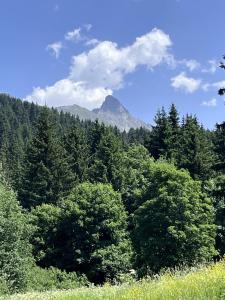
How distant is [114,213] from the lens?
49719 mm

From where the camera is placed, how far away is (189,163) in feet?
181

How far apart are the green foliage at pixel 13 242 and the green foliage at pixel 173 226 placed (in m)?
9.91

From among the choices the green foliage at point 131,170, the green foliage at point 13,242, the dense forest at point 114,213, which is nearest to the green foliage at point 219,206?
the dense forest at point 114,213

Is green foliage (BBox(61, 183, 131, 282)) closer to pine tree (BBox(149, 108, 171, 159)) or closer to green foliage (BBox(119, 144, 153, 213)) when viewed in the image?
green foliage (BBox(119, 144, 153, 213))

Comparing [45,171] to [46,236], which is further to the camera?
[45,171]

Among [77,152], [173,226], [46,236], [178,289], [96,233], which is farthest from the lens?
[77,152]

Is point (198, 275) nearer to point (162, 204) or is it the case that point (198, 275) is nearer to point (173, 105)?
point (162, 204)

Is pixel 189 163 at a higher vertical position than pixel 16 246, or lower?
higher

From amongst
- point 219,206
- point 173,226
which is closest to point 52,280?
point 173,226

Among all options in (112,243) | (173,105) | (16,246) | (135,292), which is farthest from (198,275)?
(173,105)

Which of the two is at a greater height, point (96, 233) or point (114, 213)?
point (114, 213)

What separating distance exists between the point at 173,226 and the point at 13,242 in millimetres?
13061

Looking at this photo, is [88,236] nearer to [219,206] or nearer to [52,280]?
[52,280]

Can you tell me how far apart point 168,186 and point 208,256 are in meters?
6.85
